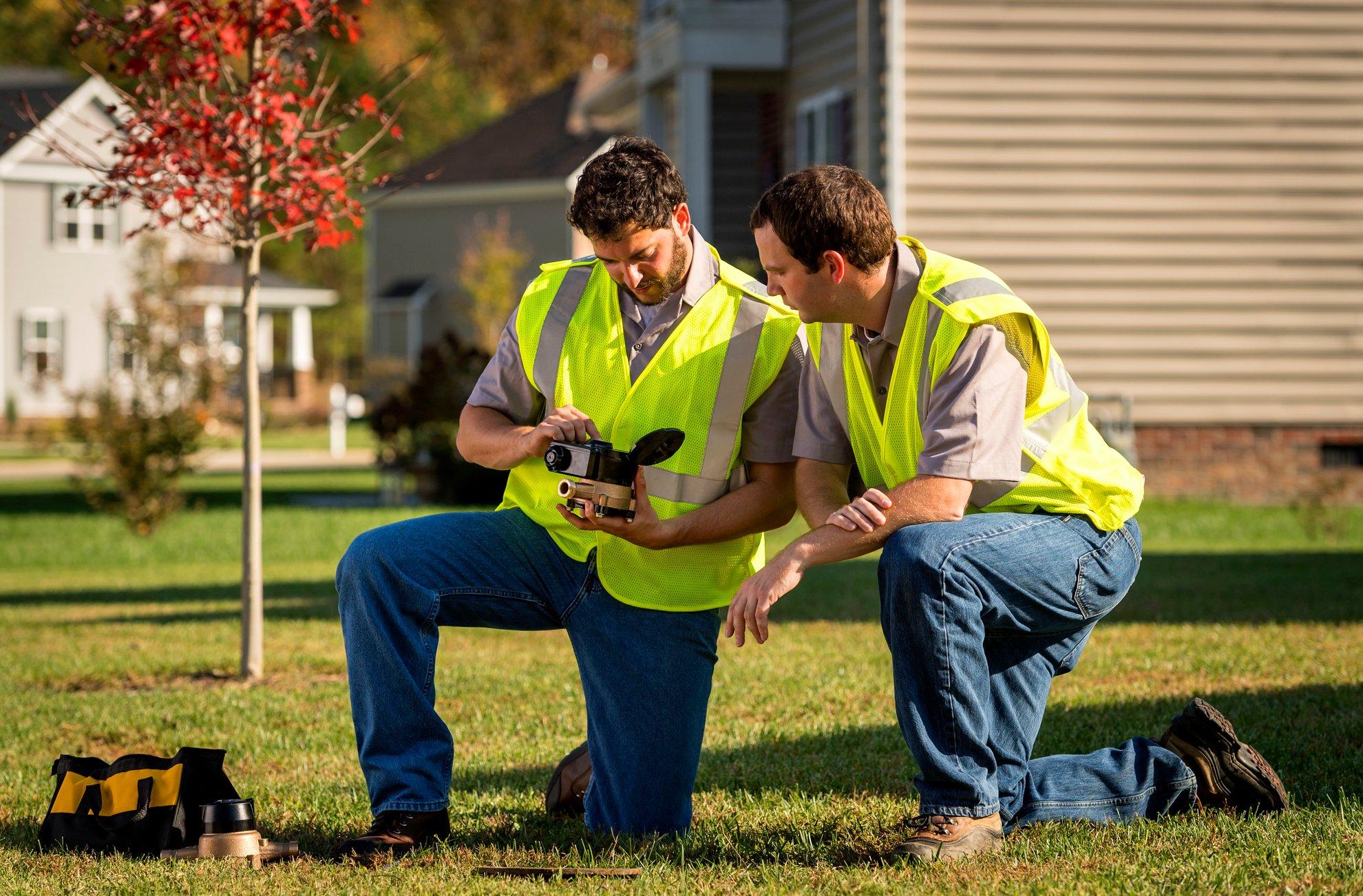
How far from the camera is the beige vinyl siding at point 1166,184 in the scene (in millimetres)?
14695

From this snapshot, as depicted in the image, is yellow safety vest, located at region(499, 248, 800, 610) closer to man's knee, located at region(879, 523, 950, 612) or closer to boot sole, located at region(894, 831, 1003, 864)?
man's knee, located at region(879, 523, 950, 612)

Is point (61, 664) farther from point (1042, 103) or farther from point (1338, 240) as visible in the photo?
point (1338, 240)

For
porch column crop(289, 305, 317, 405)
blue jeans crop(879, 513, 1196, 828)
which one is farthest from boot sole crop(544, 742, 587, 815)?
porch column crop(289, 305, 317, 405)

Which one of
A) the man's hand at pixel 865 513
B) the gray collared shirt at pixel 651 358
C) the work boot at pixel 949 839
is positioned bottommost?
the work boot at pixel 949 839

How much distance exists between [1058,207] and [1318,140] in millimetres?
2622

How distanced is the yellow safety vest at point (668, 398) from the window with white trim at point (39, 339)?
33707 mm

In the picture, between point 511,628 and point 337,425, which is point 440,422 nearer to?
point 511,628

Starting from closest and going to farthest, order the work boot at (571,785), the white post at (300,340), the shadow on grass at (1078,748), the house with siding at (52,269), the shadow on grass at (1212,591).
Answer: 1. the work boot at (571,785)
2. the shadow on grass at (1078,748)
3. the shadow on grass at (1212,591)
4. the house with siding at (52,269)
5. the white post at (300,340)

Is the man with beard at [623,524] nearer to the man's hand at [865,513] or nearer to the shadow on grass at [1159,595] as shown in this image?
the man's hand at [865,513]

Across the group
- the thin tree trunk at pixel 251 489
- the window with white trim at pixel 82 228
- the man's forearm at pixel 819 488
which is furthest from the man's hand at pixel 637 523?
the window with white trim at pixel 82 228

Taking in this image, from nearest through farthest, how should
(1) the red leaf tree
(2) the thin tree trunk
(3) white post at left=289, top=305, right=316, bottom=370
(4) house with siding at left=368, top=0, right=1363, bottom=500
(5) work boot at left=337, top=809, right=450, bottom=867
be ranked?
(5) work boot at left=337, top=809, right=450, bottom=867, (1) the red leaf tree, (2) the thin tree trunk, (4) house with siding at left=368, top=0, right=1363, bottom=500, (3) white post at left=289, top=305, right=316, bottom=370

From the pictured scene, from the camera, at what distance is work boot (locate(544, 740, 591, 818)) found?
455 centimetres

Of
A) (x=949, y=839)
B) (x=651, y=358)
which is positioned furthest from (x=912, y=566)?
(x=651, y=358)

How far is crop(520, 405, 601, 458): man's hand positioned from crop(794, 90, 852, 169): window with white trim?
11.6 m
